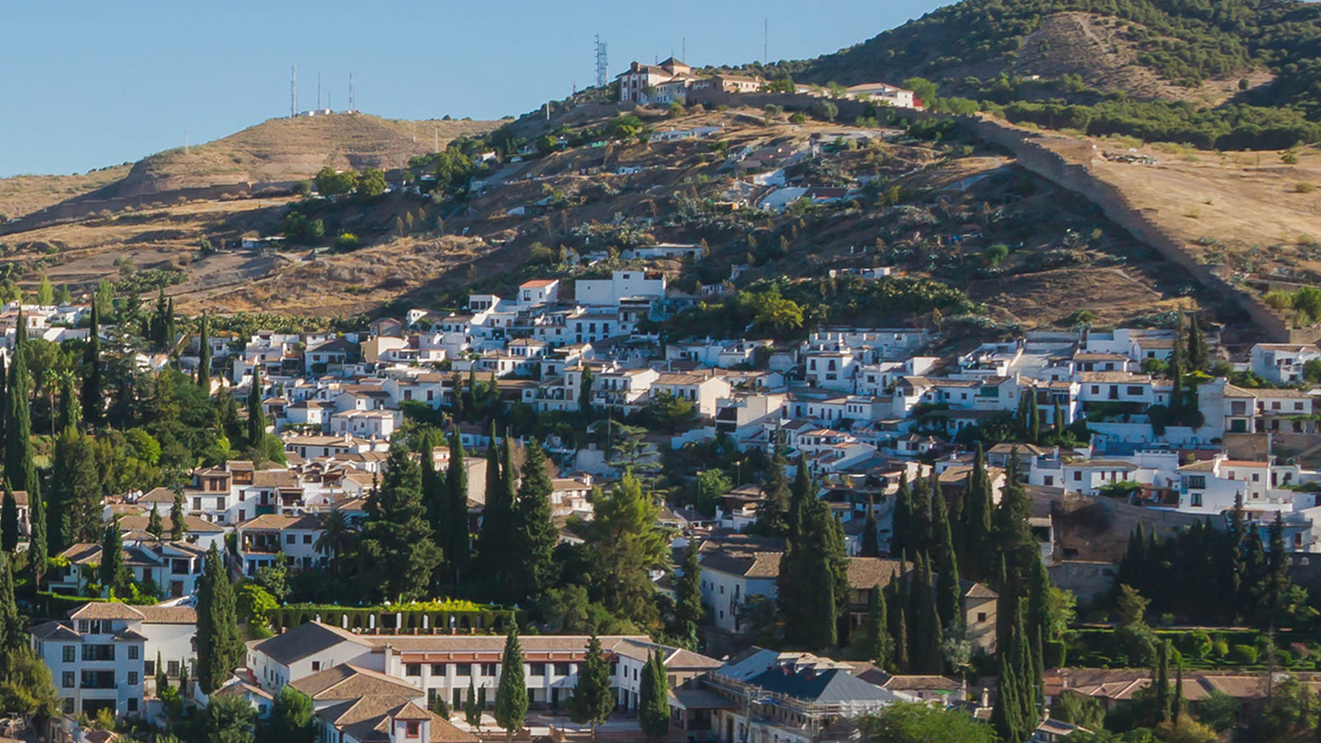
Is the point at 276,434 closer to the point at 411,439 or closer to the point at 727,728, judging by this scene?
the point at 411,439

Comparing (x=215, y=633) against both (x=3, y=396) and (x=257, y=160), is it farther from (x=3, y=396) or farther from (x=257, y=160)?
(x=257, y=160)

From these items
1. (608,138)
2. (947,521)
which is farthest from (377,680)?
(608,138)

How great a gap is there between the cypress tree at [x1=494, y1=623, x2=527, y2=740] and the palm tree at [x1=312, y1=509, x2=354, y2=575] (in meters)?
9.52

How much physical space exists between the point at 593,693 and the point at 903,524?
1193 centimetres

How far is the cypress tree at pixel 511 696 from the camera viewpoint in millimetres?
43250

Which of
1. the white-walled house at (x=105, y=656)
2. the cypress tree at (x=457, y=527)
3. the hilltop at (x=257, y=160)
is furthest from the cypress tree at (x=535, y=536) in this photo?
the hilltop at (x=257, y=160)

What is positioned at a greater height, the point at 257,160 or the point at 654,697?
the point at 257,160

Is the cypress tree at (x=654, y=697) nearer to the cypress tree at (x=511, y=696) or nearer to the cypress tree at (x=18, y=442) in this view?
the cypress tree at (x=511, y=696)

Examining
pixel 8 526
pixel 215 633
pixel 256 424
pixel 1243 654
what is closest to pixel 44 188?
pixel 256 424

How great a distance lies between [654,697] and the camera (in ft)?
143

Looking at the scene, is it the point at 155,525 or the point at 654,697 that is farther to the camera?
the point at 155,525

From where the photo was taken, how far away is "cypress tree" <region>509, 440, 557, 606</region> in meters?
50.5

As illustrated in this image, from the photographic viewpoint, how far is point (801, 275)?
83000mm

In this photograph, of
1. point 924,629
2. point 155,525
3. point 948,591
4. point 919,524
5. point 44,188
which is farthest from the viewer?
point 44,188
